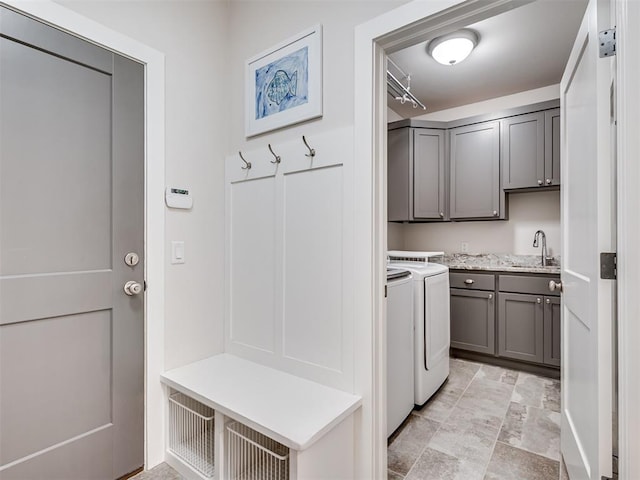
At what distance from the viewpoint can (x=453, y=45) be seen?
2.30 m

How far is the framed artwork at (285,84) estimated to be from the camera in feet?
5.15

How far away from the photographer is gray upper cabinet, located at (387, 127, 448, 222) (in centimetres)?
331

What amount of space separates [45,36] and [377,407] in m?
2.06

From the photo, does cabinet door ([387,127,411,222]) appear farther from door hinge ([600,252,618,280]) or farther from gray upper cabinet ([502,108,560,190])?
door hinge ([600,252,618,280])

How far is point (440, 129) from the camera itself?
3.32m

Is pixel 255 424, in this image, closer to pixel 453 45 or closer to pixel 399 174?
pixel 453 45

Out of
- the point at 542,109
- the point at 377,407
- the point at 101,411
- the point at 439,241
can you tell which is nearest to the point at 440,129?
the point at 542,109

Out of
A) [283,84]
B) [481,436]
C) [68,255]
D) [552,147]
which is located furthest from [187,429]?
[552,147]

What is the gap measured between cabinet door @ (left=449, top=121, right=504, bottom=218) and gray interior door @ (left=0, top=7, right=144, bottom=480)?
282cm

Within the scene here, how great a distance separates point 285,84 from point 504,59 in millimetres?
2054

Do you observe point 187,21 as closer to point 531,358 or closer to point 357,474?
point 357,474

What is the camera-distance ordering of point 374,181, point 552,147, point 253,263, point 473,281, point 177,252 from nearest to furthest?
point 374,181 → point 177,252 → point 253,263 → point 552,147 → point 473,281

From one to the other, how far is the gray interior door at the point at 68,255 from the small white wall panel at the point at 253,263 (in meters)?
0.50

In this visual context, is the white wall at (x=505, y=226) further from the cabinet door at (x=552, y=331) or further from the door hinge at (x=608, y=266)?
the door hinge at (x=608, y=266)
